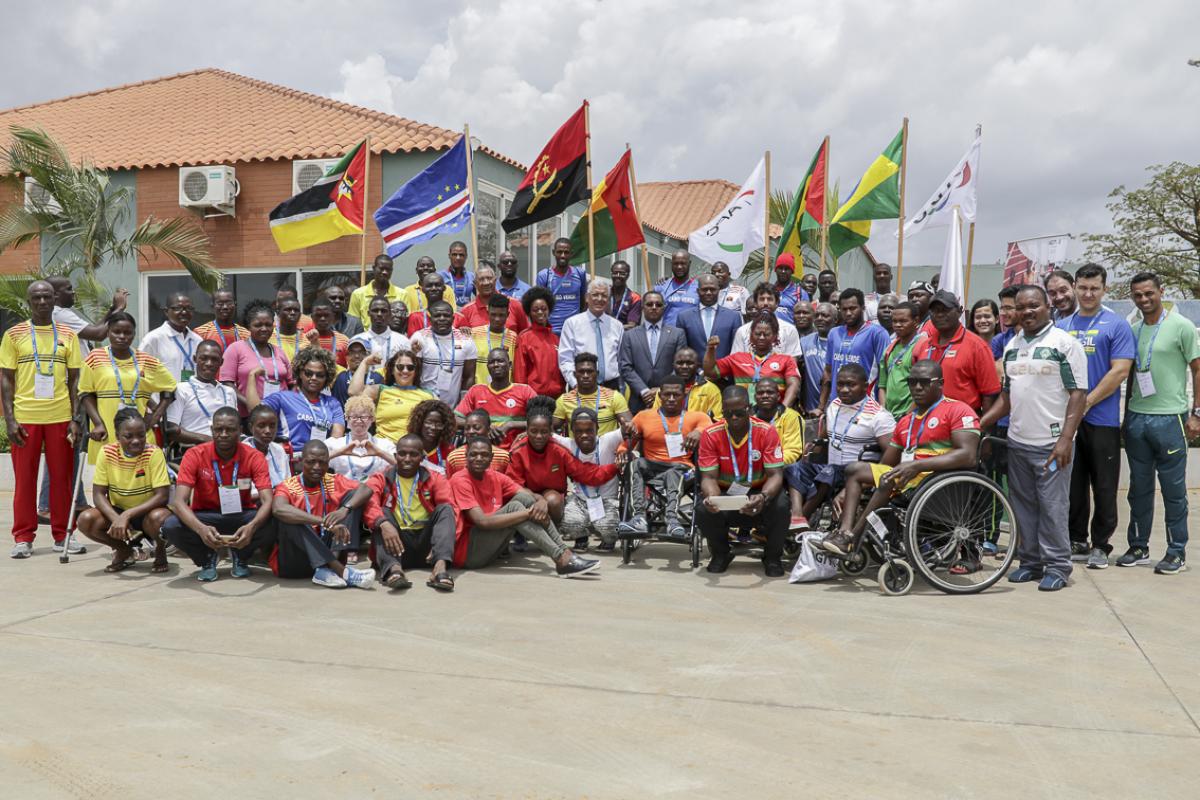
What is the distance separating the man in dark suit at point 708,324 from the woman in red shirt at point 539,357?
117 cm

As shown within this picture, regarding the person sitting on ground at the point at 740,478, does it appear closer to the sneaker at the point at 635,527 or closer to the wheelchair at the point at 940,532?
the sneaker at the point at 635,527

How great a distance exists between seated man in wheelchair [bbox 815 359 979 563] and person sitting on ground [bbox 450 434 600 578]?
1696 mm

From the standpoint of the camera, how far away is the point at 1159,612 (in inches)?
225

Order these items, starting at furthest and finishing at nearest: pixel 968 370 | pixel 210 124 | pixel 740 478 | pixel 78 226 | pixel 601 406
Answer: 1. pixel 210 124
2. pixel 78 226
3. pixel 601 406
4. pixel 740 478
5. pixel 968 370

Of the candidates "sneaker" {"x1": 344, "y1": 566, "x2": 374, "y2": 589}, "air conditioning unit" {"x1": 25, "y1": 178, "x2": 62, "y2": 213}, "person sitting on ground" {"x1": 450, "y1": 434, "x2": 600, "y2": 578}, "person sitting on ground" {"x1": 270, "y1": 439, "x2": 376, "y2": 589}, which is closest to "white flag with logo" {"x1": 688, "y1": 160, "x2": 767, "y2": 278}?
"person sitting on ground" {"x1": 450, "y1": 434, "x2": 600, "y2": 578}

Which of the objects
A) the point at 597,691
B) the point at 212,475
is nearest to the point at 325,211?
the point at 212,475

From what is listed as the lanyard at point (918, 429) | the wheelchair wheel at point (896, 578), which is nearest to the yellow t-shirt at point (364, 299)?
the lanyard at point (918, 429)

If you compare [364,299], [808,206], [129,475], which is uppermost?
[808,206]

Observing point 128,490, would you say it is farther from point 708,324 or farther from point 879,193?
point 879,193

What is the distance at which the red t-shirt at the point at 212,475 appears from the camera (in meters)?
6.56

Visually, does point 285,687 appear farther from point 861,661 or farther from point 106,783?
point 861,661

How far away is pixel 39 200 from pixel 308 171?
12.6 ft

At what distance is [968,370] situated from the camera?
6793 mm

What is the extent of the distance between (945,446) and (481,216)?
1041cm
